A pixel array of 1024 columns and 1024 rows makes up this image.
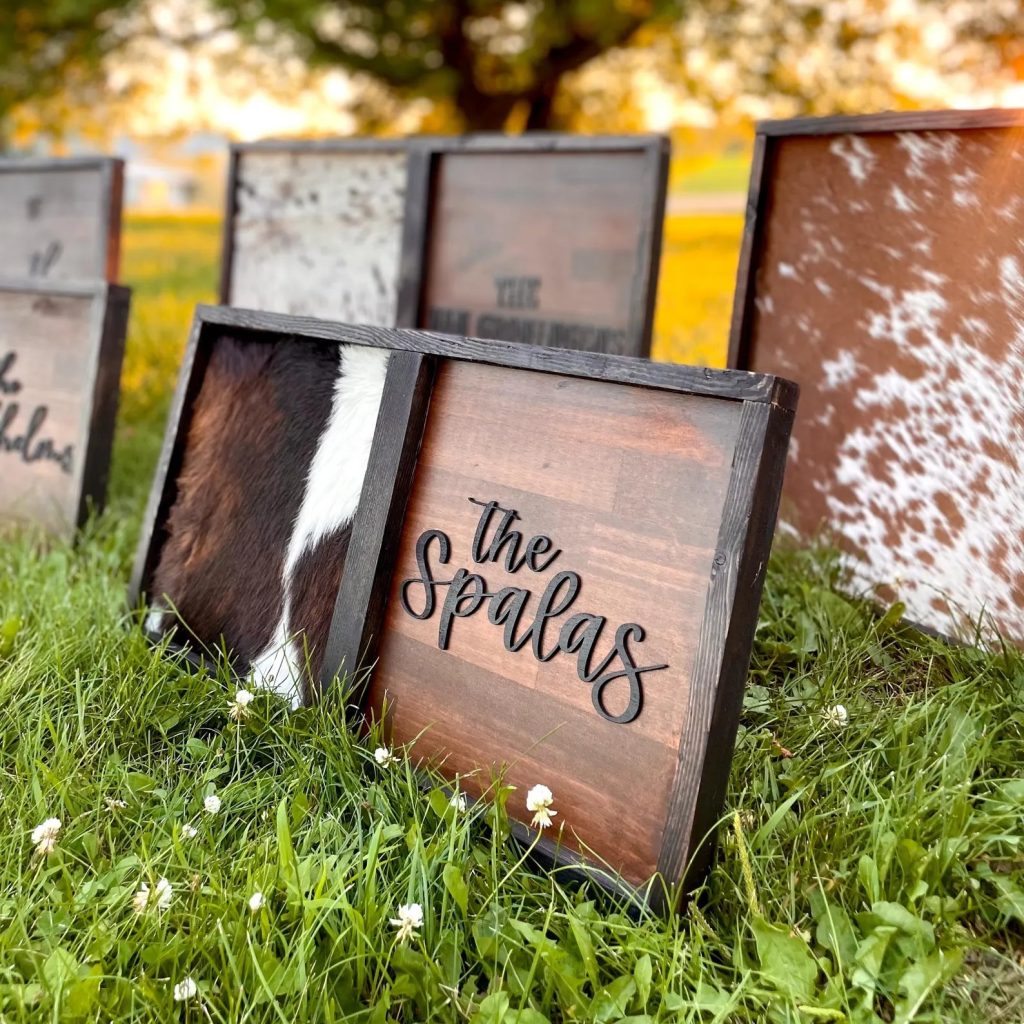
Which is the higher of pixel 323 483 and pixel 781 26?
pixel 781 26

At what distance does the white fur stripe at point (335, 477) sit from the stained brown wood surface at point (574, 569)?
0.55 ft

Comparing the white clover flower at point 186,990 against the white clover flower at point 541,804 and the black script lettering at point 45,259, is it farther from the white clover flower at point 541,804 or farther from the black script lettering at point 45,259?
the black script lettering at point 45,259

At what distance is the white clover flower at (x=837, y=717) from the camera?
1.83 m

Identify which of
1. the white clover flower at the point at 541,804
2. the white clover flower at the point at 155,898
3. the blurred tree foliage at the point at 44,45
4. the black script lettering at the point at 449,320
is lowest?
the white clover flower at the point at 155,898

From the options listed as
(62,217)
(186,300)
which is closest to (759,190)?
(62,217)

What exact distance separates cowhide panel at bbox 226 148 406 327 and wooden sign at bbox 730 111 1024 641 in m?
1.71

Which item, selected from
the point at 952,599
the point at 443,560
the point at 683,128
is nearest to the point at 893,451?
the point at 952,599

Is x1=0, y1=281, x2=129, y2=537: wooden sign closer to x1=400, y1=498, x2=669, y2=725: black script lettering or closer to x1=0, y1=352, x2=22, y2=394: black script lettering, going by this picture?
x1=0, y1=352, x2=22, y2=394: black script lettering

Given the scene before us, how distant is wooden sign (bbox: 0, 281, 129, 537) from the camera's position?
10.4ft

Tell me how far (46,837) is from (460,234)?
2.66 metres

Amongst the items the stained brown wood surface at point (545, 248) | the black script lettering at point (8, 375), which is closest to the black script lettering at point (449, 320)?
the stained brown wood surface at point (545, 248)

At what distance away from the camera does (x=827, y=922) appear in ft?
4.87

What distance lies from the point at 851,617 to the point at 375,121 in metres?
8.90

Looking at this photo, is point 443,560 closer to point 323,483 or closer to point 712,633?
point 323,483
